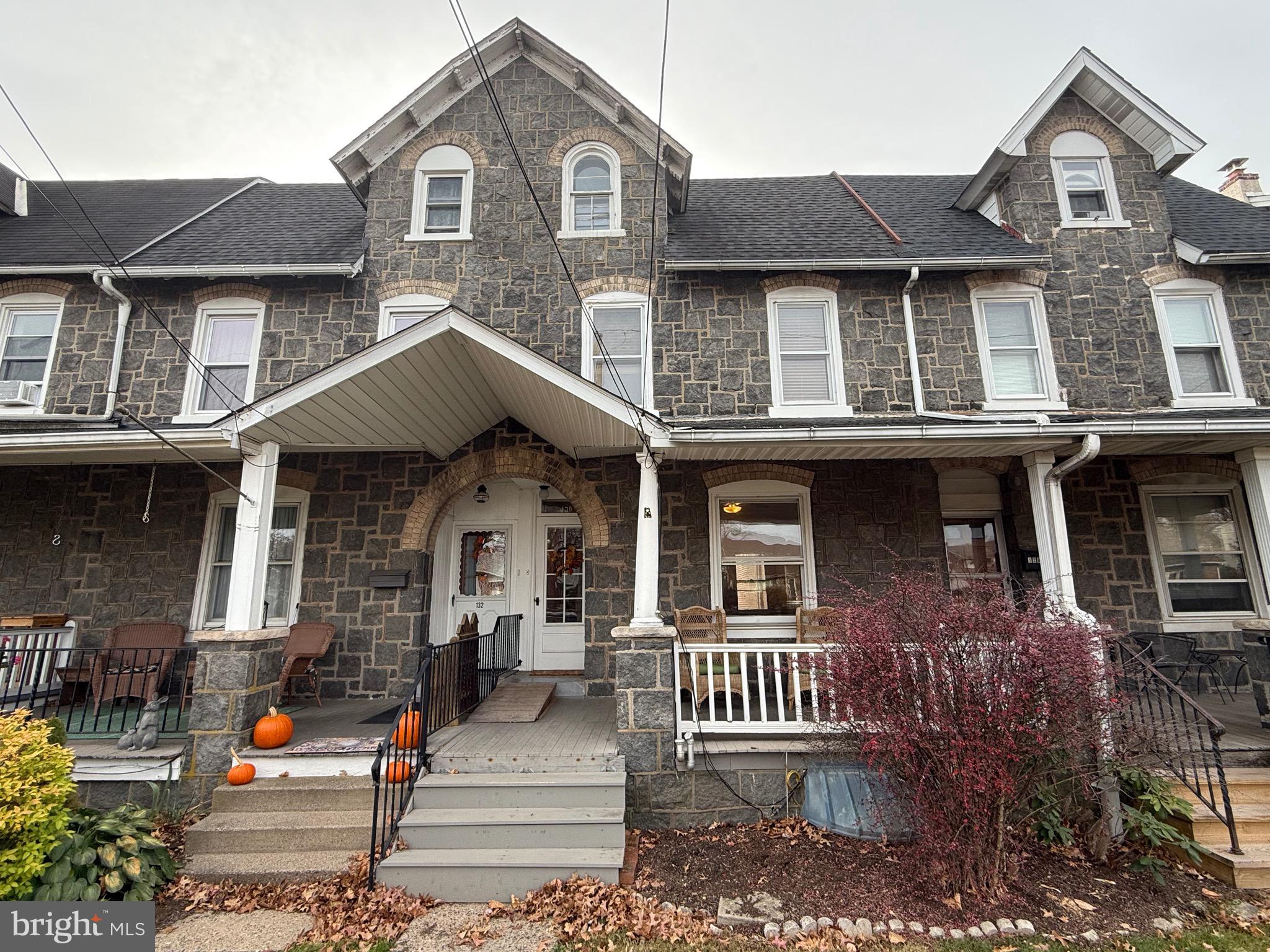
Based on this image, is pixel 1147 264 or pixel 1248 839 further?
pixel 1147 264

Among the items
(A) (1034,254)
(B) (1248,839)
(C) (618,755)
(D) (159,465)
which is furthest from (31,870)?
(A) (1034,254)

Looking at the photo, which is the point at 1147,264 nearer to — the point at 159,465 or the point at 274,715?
the point at 274,715

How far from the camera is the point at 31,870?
3.66m

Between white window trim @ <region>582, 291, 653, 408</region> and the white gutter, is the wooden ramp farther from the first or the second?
the white gutter

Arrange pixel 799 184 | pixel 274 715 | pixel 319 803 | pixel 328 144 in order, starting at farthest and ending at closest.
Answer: pixel 799 184 < pixel 328 144 < pixel 274 715 < pixel 319 803

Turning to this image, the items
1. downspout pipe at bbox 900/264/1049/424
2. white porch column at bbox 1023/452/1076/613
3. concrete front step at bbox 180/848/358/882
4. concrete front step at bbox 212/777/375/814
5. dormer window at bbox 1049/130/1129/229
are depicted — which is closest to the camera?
concrete front step at bbox 180/848/358/882

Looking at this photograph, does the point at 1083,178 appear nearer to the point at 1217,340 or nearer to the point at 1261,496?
the point at 1217,340

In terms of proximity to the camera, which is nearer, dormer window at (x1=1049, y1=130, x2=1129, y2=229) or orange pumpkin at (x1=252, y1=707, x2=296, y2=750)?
orange pumpkin at (x1=252, y1=707, x2=296, y2=750)

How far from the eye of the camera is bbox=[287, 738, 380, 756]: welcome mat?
5.26 metres

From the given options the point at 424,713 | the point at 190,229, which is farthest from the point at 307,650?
the point at 190,229

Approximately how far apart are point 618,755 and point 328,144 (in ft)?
30.3

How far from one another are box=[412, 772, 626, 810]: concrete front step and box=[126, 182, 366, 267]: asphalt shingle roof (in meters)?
6.77

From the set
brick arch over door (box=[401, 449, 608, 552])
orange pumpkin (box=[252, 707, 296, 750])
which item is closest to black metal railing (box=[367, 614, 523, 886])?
orange pumpkin (box=[252, 707, 296, 750])

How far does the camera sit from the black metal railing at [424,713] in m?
4.49
